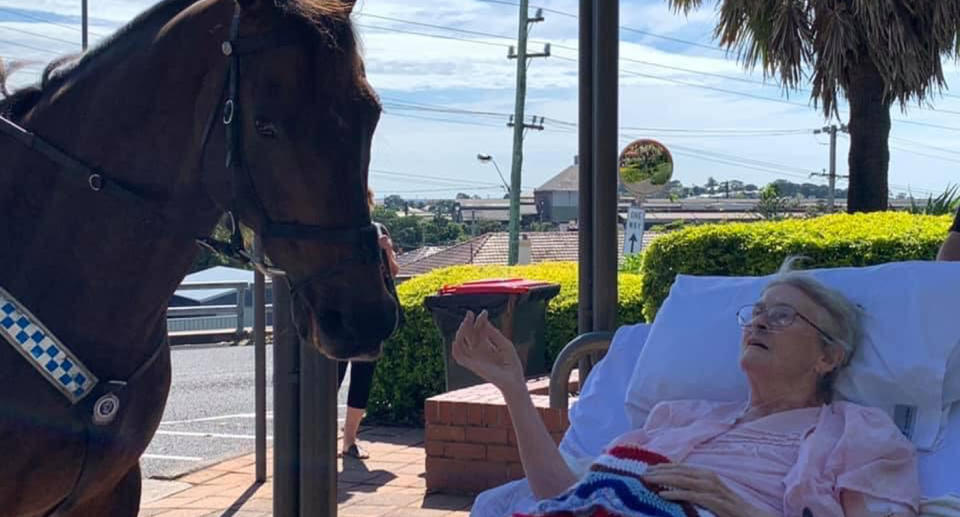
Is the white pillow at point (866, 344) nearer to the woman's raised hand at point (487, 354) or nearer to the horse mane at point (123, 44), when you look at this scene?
the woman's raised hand at point (487, 354)

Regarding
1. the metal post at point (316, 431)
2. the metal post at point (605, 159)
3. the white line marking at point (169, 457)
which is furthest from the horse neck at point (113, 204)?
the white line marking at point (169, 457)

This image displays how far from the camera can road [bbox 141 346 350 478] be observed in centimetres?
734

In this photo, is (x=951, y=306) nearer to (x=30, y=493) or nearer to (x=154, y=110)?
(x=154, y=110)

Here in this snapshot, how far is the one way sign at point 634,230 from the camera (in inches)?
548

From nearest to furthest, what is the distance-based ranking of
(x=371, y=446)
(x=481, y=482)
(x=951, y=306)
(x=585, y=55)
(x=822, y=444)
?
(x=822, y=444) → (x=951, y=306) → (x=585, y=55) → (x=481, y=482) → (x=371, y=446)

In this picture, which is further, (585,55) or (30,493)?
(585,55)

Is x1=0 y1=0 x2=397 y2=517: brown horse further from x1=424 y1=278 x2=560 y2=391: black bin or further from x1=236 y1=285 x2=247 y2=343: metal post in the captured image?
x1=236 y1=285 x2=247 y2=343: metal post

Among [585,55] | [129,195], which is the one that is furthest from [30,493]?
[585,55]

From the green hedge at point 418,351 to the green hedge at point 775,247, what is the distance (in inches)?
23.7

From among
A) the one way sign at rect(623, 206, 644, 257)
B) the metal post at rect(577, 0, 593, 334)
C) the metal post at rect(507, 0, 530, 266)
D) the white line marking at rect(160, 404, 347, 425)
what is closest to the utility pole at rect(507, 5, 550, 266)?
the metal post at rect(507, 0, 530, 266)

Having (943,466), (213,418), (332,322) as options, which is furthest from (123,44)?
(213,418)

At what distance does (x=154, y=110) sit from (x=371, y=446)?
16.2ft

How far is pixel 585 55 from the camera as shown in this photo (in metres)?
4.39

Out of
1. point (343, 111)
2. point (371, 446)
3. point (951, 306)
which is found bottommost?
point (371, 446)
